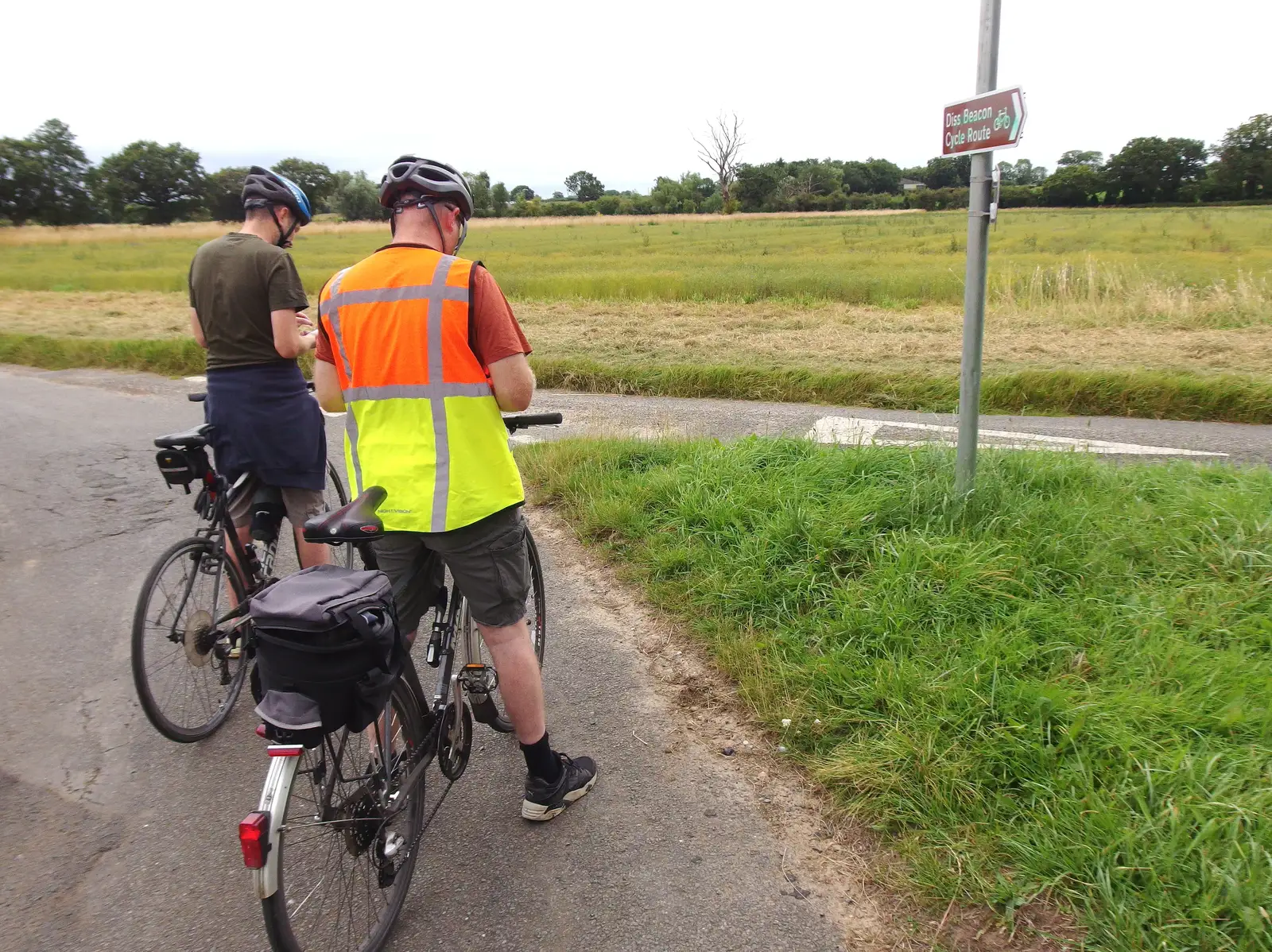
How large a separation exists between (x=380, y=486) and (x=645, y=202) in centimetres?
7563

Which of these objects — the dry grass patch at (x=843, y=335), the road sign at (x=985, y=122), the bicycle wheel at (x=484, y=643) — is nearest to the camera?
the bicycle wheel at (x=484, y=643)

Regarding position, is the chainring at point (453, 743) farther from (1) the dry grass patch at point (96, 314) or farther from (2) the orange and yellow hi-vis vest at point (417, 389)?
(1) the dry grass patch at point (96, 314)

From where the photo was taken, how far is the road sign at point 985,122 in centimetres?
330

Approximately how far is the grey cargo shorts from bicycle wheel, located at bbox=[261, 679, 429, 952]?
329mm

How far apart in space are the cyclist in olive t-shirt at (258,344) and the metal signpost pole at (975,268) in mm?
2995

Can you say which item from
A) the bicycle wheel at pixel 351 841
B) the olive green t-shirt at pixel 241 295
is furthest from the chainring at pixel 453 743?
the olive green t-shirt at pixel 241 295

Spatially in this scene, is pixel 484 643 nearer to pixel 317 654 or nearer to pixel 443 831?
pixel 443 831

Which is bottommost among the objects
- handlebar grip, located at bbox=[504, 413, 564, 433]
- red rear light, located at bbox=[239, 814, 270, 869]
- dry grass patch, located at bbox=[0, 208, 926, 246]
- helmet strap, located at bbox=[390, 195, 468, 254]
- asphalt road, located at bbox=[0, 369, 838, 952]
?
asphalt road, located at bbox=[0, 369, 838, 952]

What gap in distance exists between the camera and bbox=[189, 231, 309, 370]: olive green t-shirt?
11.1 ft

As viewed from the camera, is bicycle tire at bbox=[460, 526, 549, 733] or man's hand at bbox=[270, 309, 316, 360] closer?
bicycle tire at bbox=[460, 526, 549, 733]

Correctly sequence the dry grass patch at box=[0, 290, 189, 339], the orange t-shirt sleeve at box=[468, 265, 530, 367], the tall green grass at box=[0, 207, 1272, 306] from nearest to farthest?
the orange t-shirt sleeve at box=[468, 265, 530, 367] → the dry grass patch at box=[0, 290, 189, 339] → the tall green grass at box=[0, 207, 1272, 306]

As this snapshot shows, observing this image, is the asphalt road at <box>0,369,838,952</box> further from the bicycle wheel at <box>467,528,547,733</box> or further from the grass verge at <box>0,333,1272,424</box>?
the grass verge at <box>0,333,1272,424</box>

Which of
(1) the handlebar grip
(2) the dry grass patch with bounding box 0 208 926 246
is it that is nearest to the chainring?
(1) the handlebar grip

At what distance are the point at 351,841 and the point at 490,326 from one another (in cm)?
144
